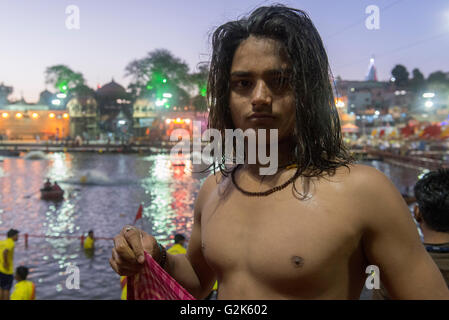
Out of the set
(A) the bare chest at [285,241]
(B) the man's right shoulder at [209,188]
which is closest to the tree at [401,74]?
(B) the man's right shoulder at [209,188]

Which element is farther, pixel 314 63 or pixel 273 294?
pixel 314 63

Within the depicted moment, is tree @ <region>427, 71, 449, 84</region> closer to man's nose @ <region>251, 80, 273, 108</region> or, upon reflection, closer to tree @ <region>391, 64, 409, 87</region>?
tree @ <region>391, 64, 409, 87</region>

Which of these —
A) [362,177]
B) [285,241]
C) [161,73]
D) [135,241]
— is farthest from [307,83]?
[161,73]

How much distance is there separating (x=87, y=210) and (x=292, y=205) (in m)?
21.8

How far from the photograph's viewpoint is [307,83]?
1918 millimetres

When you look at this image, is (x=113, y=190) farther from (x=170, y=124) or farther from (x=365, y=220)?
(x=170, y=124)

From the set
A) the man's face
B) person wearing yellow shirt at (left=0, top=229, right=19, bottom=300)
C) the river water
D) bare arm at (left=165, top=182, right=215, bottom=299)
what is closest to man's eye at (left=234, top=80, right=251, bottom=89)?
the man's face

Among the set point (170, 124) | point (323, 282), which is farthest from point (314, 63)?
point (170, 124)

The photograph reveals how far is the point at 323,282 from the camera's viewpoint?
5.59 feet

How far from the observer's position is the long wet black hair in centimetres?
192

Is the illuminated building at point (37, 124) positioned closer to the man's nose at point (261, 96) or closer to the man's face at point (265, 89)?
the man's face at point (265, 89)

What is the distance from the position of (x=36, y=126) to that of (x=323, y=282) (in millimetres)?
88699

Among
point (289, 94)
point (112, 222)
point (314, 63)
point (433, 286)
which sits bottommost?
point (112, 222)

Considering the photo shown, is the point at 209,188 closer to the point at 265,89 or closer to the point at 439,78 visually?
the point at 265,89
